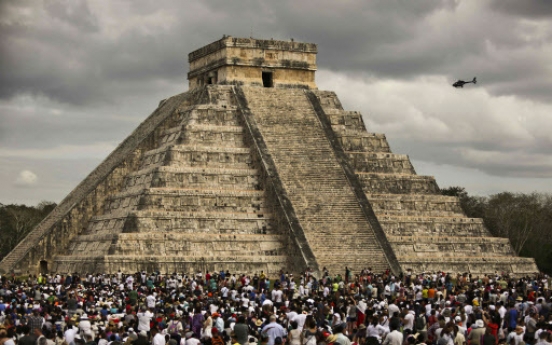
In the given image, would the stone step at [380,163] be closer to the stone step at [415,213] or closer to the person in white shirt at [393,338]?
the stone step at [415,213]

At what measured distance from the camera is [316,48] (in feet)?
149

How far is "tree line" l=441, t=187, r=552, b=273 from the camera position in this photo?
58528mm

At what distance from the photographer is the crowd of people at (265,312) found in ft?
59.7

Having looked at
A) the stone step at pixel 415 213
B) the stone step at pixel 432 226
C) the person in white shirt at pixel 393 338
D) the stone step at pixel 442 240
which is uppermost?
the stone step at pixel 415 213

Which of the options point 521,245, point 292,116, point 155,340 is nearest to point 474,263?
point 292,116

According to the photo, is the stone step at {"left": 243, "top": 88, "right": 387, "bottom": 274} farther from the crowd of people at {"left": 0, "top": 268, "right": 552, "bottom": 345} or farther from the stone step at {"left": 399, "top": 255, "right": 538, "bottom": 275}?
the crowd of people at {"left": 0, "top": 268, "right": 552, "bottom": 345}

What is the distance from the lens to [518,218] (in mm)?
62062

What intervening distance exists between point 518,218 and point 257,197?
27397mm

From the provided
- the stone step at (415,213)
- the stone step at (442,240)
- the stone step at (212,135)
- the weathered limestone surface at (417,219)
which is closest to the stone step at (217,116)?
the stone step at (212,135)

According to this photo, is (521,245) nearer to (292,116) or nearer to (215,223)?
(292,116)

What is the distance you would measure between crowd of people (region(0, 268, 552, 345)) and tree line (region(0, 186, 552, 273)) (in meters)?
23.8

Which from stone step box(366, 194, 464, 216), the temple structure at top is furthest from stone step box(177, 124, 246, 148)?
stone step box(366, 194, 464, 216)

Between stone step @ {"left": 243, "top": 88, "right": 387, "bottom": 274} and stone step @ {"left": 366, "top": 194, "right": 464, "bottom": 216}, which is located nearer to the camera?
stone step @ {"left": 243, "top": 88, "right": 387, "bottom": 274}

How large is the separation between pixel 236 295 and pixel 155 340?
9976mm
